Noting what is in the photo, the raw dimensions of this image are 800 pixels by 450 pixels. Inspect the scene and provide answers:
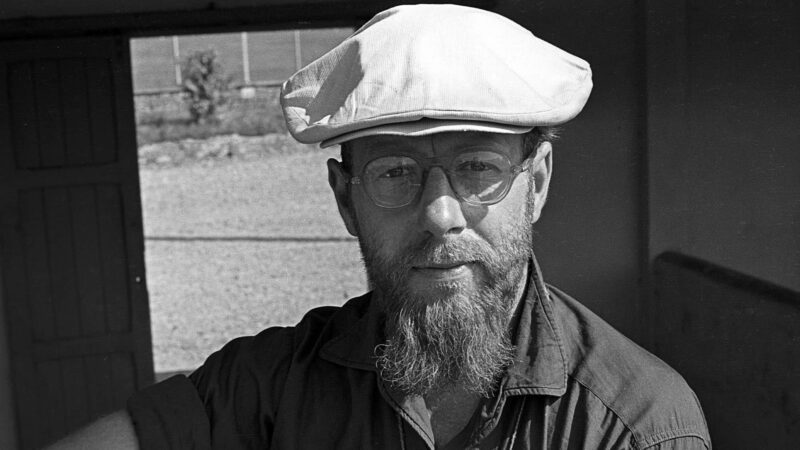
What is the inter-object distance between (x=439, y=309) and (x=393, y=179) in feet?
0.81

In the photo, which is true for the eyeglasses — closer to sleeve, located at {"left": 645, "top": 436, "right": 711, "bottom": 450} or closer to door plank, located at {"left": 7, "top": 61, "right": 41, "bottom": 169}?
sleeve, located at {"left": 645, "top": 436, "right": 711, "bottom": 450}

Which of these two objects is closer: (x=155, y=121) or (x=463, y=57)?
(x=463, y=57)

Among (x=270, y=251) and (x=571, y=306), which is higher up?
(x=571, y=306)

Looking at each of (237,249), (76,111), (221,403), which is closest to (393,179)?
(221,403)

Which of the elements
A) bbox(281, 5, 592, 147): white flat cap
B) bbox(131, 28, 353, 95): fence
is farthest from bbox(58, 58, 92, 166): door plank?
bbox(131, 28, 353, 95): fence

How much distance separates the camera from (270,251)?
12258 mm

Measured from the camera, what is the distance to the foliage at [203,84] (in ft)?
58.6

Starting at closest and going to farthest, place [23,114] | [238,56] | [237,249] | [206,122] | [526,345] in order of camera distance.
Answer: [526,345] → [23,114] → [237,249] → [206,122] → [238,56]

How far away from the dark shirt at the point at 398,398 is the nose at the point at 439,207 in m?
0.29

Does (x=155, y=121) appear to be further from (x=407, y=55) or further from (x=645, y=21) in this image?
(x=407, y=55)

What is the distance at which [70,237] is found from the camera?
5164 mm

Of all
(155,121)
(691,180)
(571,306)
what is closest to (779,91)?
(691,180)

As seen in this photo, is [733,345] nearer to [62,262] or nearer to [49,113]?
[62,262]

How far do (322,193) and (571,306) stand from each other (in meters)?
13.1
